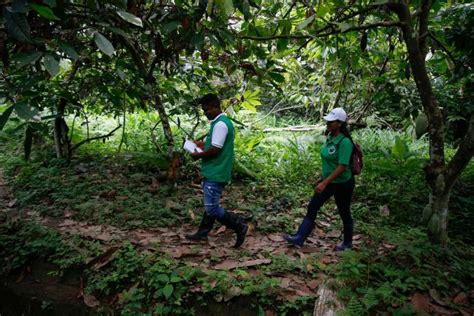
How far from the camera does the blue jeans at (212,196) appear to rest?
3732 millimetres

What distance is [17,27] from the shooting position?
1.92m

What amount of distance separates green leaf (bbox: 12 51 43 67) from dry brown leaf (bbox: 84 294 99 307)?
213 centimetres

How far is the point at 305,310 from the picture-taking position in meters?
2.89

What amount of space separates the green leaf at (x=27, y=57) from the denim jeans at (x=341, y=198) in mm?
2697

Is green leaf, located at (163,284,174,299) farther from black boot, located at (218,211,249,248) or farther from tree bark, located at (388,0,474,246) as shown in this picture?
tree bark, located at (388,0,474,246)

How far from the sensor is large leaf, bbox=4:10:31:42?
75.1 inches

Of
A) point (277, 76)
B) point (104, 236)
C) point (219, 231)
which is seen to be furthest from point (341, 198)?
point (104, 236)

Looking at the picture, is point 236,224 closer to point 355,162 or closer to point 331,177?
point 331,177

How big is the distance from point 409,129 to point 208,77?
16.4ft

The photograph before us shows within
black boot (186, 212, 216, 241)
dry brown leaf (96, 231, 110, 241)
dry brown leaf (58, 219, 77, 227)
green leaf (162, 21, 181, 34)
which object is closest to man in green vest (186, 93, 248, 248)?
black boot (186, 212, 216, 241)

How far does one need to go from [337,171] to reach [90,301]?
2499mm

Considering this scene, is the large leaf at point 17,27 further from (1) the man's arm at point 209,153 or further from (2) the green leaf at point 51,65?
(1) the man's arm at point 209,153

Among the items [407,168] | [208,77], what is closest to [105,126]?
[208,77]

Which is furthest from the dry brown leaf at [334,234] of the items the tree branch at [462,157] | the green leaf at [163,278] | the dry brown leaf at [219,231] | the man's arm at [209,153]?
the green leaf at [163,278]
